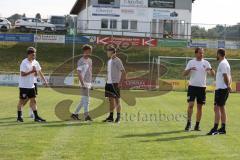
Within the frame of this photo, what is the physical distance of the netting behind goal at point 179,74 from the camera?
3850 cm

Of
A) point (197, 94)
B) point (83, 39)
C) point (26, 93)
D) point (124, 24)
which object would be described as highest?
point (124, 24)

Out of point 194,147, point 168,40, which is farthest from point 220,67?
point 168,40

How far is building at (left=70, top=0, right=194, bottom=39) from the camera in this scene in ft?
202

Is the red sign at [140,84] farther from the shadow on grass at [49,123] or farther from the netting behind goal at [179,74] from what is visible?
the shadow on grass at [49,123]

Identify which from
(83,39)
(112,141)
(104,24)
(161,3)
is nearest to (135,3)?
(161,3)

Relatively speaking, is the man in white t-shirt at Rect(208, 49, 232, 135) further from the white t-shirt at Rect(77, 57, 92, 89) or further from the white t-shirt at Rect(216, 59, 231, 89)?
the white t-shirt at Rect(77, 57, 92, 89)

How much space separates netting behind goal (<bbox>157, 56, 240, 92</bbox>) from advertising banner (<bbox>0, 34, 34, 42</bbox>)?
12089mm

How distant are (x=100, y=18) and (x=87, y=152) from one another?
54174mm

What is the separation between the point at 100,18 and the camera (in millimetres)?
63281

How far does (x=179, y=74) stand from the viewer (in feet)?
144

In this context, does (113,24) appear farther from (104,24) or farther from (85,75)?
(85,75)

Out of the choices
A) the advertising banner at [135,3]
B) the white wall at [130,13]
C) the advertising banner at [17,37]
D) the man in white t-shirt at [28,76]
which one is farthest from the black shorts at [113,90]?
the advertising banner at [135,3]

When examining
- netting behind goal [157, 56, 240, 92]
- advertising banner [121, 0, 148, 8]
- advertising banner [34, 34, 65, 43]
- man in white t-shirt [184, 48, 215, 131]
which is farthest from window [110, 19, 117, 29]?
man in white t-shirt [184, 48, 215, 131]

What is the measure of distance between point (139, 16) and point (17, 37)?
677 inches
